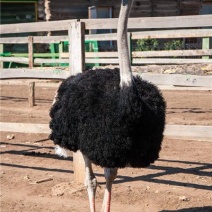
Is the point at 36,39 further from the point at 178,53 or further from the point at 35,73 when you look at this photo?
the point at 35,73

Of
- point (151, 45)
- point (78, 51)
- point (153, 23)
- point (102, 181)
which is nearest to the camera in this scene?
point (153, 23)

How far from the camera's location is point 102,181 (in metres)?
6.40

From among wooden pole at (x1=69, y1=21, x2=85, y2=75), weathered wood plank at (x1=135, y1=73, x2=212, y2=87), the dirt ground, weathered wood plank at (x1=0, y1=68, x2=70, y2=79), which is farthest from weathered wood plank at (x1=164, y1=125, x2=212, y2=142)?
weathered wood plank at (x1=0, y1=68, x2=70, y2=79)

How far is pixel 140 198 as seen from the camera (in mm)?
5766

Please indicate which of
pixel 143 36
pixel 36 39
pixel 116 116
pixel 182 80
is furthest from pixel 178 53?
pixel 116 116

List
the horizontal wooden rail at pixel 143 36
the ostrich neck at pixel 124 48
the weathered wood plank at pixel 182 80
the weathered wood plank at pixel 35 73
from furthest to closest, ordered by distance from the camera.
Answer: the horizontal wooden rail at pixel 143 36, the weathered wood plank at pixel 35 73, the weathered wood plank at pixel 182 80, the ostrich neck at pixel 124 48

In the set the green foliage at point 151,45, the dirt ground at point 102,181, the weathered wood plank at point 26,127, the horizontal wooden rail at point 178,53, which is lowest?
the dirt ground at point 102,181

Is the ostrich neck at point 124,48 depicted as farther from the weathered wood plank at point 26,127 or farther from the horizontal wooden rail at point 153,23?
the weathered wood plank at point 26,127

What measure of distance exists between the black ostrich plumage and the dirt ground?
939 mm

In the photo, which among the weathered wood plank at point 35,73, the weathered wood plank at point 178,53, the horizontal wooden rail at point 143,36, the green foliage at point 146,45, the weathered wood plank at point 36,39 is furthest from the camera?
the green foliage at point 146,45

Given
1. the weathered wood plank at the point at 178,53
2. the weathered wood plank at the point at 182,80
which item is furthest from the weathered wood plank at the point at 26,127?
the weathered wood plank at the point at 178,53

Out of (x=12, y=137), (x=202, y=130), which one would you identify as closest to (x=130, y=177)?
(x=202, y=130)

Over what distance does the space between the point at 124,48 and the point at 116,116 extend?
1.52ft

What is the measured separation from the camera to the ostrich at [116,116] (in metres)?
4.49
